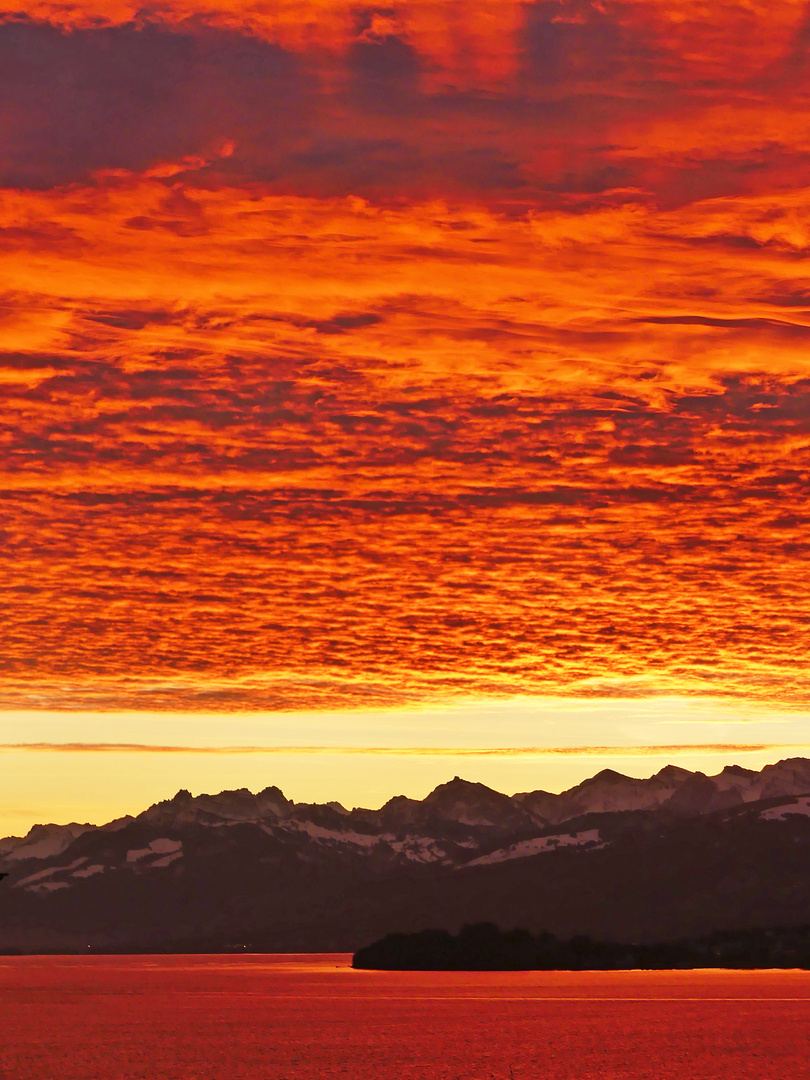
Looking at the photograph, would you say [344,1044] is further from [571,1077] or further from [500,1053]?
[571,1077]

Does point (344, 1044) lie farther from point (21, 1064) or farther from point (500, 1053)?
point (21, 1064)

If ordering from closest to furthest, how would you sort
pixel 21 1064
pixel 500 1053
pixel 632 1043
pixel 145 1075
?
pixel 145 1075
pixel 21 1064
pixel 500 1053
pixel 632 1043

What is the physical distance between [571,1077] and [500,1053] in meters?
27.9

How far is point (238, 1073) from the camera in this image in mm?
143125

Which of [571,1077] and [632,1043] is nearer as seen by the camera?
[571,1077]

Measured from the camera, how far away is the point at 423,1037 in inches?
7515

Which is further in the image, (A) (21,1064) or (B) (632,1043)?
(B) (632,1043)

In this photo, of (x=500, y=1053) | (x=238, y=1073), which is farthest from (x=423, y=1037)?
(x=238, y=1073)

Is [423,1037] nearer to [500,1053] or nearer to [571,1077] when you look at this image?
[500,1053]

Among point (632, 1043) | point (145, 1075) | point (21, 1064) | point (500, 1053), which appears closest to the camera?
point (145, 1075)

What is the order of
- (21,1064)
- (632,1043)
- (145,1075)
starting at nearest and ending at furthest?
(145,1075) → (21,1064) → (632,1043)

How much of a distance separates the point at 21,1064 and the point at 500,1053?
168 feet

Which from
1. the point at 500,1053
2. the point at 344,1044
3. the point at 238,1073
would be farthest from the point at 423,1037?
the point at 238,1073

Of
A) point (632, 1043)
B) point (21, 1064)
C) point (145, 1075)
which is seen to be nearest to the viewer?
point (145, 1075)
